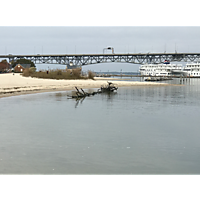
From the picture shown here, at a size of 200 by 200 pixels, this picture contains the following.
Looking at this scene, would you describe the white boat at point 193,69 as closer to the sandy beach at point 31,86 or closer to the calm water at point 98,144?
the sandy beach at point 31,86

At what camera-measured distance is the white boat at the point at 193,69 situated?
173950 millimetres

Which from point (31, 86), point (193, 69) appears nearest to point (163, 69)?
point (193, 69)

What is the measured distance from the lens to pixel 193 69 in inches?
6973

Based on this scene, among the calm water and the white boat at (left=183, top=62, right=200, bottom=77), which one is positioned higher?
the white boat at (left=183, top=62, right=200, bottom=77)

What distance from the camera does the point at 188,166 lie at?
998 cm

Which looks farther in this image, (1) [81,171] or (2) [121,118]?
(2) [121,118]

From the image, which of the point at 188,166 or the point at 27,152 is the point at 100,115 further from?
the point at 188,166

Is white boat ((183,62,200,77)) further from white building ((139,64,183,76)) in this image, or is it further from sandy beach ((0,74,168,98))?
sandy beach ((0,74,168,98))

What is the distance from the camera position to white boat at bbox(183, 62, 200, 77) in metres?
174

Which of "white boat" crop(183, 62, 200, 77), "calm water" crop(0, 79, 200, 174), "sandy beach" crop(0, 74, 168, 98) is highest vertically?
"white boat" crop(183, 62, 200, 77)

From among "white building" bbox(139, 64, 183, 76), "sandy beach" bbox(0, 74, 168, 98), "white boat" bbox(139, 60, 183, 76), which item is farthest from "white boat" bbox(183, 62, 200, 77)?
"sandy beach" bbox(0, 74, 168, 98)

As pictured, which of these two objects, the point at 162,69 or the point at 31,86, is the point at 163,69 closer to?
the point at 162,69

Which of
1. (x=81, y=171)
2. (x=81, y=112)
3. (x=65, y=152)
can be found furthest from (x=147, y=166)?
(x=81, y=112)
